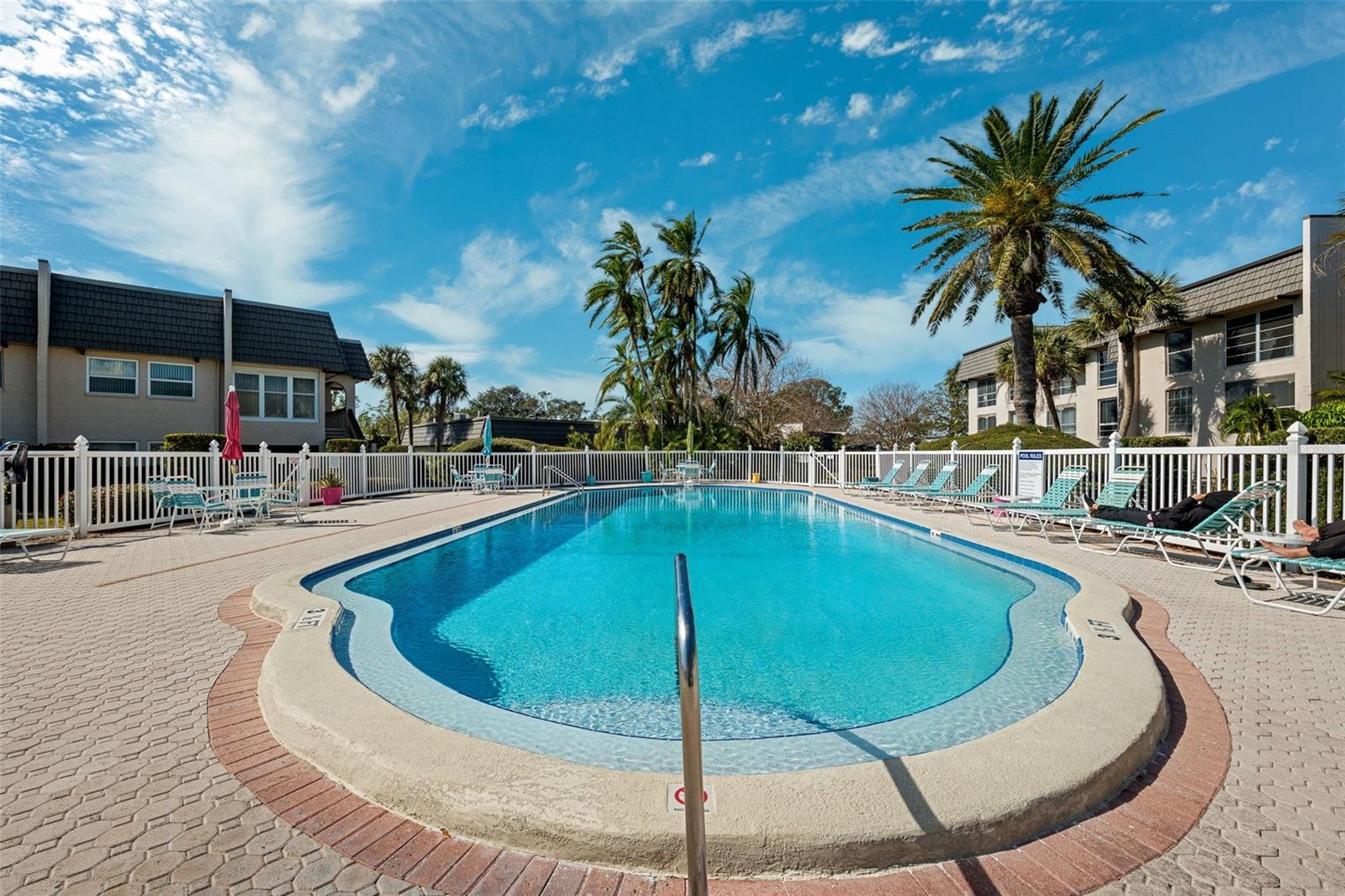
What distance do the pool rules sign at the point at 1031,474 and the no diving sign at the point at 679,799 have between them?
11.0 meters

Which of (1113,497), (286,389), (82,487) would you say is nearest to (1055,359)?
(1113,497)

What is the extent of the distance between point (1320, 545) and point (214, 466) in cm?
1536

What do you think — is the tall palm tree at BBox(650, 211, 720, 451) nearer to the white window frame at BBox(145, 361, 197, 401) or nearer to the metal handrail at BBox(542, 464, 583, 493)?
the metal handrail at BBox(542, 464, 583, 493)

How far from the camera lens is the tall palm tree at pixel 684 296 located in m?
Answer: 22.5

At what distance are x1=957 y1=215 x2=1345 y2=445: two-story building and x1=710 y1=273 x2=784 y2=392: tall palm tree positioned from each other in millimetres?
15377

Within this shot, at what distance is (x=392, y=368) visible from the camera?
122ft

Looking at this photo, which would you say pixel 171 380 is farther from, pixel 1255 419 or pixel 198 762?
pixel 1255 419

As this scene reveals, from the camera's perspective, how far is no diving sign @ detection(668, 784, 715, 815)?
6.21ft

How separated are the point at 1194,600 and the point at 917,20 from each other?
38.2 ft

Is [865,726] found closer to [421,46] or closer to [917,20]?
[421,46]

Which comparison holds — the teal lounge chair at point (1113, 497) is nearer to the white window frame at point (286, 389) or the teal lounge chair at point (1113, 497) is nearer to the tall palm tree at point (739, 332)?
the tall palm tree at point (739, 332)

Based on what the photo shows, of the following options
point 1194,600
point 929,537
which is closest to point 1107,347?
point 929,537

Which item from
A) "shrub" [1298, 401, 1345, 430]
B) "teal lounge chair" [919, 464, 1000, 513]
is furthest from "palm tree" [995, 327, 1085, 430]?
"teal lounge chair" [919, 464, 1000, 513]

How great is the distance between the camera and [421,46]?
995 cm
